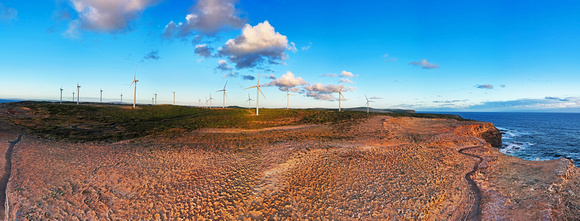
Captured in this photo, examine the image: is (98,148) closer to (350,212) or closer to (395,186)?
(350,212)

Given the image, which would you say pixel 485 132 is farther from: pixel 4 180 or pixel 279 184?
pixel 4 180

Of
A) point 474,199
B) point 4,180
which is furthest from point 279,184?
point 4,180

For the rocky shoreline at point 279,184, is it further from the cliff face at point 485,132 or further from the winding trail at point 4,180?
the cliff face at point 485,132

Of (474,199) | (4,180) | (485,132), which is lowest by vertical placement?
(474,199)

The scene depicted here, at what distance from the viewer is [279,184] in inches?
684

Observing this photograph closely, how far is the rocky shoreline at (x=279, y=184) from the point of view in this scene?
13.8 m

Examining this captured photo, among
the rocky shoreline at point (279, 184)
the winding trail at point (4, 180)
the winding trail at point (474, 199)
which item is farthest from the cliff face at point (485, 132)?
the winding trail at point (4, 180)

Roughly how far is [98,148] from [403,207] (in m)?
32.0

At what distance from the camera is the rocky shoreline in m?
13.8

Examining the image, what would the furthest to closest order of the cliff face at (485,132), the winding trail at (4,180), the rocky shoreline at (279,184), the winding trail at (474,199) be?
the cliff face at (485,132) < the winding trail at (474,199) < the rocky shoreline at (279,184) < the winding trail at (4,180)

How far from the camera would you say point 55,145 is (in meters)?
29.4

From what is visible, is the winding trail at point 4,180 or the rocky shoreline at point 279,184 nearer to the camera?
the winding trail at point 4,180

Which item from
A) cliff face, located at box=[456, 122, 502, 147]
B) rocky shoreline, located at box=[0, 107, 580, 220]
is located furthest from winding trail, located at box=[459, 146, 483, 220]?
cliff face, located at box=[456, 122, 502, 147]

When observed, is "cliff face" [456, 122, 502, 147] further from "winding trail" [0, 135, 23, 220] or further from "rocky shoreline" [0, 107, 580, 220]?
"winding trail" [0, 135, 23, 220]
